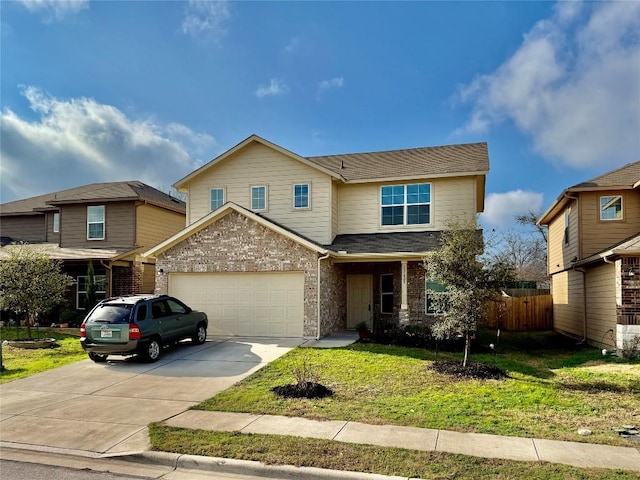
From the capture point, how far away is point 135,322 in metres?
12.1

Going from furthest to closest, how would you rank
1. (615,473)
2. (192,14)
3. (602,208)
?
1. (602,208)
2. (192,14)
3. (615,473)

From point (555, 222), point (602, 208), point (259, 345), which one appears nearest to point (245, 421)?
point (259, 345)

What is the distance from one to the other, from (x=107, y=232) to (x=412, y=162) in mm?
14439

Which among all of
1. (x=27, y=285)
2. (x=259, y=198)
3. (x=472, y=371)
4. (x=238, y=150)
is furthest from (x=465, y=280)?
(x=27, y=285)

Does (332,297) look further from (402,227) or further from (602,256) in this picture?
(602,256)

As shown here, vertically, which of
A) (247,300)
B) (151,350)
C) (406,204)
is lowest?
(151,350)

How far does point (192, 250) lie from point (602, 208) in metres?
14.3

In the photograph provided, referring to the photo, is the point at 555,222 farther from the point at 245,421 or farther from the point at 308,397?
the point at 245,421

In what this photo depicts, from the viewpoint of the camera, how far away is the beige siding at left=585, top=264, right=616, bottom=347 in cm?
1439

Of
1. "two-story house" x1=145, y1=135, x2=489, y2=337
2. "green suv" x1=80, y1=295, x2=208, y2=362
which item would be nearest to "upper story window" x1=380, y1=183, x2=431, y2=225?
"two-story house" x1=145, y1=135, x2=489, y2=337

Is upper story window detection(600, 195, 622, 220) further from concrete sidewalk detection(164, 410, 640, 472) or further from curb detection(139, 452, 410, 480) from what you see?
curb detection(139, 452, 410, 480)

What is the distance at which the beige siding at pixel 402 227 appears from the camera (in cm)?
1748

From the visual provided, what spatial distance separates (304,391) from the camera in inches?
363

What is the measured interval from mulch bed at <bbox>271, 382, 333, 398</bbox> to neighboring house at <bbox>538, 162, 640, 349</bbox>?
915 centimetres
